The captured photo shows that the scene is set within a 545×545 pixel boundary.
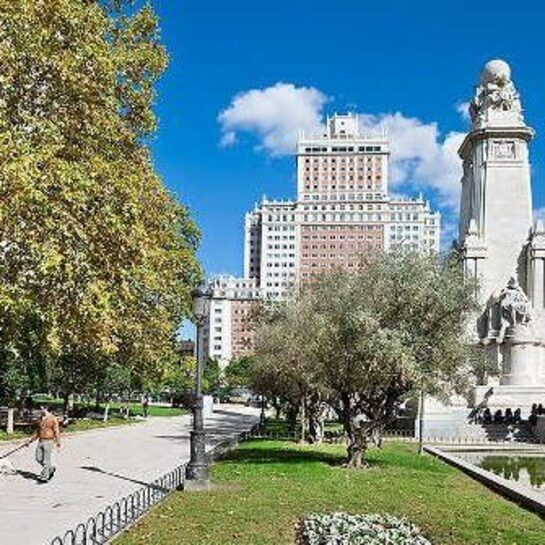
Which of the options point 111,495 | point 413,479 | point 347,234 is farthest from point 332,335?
point 347,234

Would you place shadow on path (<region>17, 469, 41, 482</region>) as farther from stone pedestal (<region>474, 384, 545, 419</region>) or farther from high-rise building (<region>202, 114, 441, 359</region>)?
high-rise building (<region>202, 114, 441, 359</region>)

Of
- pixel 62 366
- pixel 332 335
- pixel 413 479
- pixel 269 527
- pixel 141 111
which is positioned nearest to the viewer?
pixel 269 527

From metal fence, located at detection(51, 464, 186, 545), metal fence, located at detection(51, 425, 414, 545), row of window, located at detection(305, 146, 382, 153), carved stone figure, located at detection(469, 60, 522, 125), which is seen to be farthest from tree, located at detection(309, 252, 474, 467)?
row of window, located at detection(305, 146, 382, 153)

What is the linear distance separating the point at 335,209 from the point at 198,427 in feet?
543

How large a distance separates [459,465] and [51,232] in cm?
1849

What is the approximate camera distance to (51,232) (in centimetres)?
1934

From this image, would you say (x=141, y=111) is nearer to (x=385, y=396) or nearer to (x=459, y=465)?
(x=385, y=396)

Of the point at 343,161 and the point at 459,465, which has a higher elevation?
the point at 343,161

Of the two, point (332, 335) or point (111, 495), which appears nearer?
point (111, 495)

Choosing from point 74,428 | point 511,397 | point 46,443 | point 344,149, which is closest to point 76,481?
point 46,443

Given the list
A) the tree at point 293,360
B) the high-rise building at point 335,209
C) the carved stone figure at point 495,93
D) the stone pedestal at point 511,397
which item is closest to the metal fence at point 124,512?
the tree at point 293,360

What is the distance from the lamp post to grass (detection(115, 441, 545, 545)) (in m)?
0.67

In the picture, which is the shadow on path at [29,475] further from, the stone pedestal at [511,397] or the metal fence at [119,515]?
the stone pedestal at [511,397]

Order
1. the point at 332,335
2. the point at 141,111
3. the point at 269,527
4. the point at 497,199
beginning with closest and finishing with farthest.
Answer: the point at 269,527 < the point at 332,335 < the point at 141,111 < the point at 497,199
